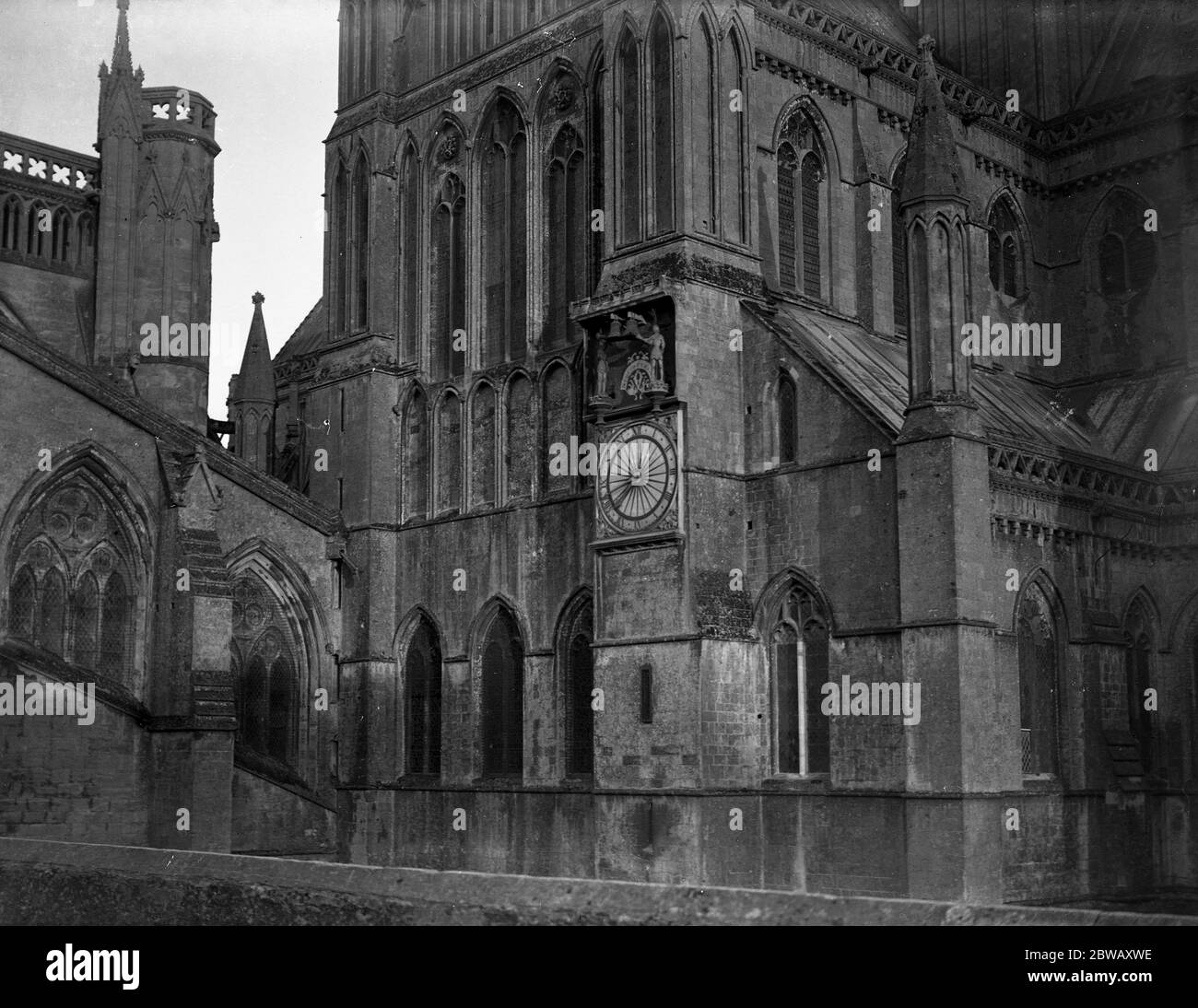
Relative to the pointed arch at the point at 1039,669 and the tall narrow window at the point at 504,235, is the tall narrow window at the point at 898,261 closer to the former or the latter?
the pointed arch at the point at 1039,669

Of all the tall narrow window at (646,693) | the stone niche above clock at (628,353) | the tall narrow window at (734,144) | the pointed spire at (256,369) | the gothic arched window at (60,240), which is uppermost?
the gothic arched window at (60,240)

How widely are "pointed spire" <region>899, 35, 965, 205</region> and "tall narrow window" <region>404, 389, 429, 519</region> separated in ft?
40.4

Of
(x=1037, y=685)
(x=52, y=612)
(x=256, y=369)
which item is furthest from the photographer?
(x=256, y=369)

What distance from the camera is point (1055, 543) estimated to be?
2917 cm

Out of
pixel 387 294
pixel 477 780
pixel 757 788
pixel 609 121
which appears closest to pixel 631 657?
pixel 757 788

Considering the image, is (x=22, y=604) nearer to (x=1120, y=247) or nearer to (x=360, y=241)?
→ (x=360, y=241)

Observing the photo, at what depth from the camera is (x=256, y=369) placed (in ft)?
123

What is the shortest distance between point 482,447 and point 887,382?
8.51 meters

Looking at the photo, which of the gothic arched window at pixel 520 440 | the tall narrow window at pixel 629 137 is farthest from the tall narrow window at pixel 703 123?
the gothic arched window at pixel 520 440

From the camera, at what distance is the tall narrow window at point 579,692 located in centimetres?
3011

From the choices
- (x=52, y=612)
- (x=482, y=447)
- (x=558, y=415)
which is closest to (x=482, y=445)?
(x=482, y=447)

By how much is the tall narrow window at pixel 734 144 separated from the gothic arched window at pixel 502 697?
28.9 feet
